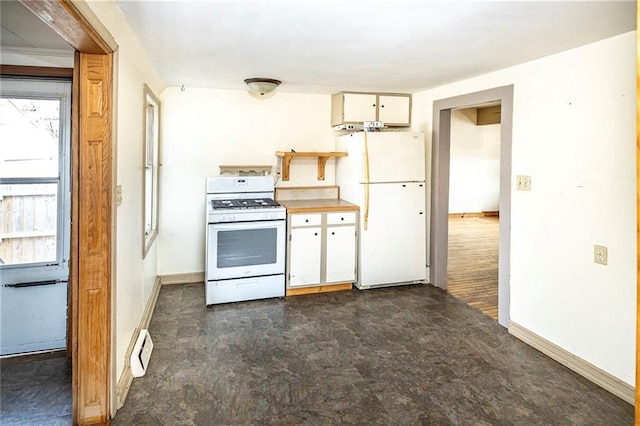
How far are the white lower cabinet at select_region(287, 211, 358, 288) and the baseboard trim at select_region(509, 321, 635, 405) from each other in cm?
165

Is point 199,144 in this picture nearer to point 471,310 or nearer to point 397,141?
point 397,141

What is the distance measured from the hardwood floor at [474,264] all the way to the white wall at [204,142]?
231 cm

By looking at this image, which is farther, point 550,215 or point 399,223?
point 399,223

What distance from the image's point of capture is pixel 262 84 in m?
3.75

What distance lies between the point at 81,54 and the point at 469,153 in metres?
7.97

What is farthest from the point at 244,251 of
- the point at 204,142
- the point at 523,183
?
the point at 523,183

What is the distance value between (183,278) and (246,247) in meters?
1.14

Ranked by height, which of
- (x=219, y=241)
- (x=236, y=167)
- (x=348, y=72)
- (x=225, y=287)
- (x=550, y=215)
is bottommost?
(x=225, y=287)

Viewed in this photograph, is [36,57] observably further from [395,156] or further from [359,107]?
[395,156]

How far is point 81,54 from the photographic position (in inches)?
74.3

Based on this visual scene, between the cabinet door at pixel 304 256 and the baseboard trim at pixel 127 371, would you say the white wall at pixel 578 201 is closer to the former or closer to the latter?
the cabinet door at pixel 304 256

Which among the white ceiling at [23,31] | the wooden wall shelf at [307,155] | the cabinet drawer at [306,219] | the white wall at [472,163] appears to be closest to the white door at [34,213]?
the white ceiling at [23,31]

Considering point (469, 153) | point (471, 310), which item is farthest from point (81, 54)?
point (469, 153)

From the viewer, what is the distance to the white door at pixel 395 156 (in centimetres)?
407
